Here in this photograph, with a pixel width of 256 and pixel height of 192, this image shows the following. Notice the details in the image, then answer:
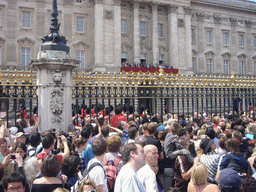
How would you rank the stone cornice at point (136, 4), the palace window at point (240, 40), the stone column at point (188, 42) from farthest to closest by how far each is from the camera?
the palace window at point (240, 40), the stone column at point (188, 42), the stone cornice at point (136, 4)

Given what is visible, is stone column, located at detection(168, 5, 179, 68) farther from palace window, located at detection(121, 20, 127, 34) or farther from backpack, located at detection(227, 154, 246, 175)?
backpack, located at detection(227, 154, 246, 175)

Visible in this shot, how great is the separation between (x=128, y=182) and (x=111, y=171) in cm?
117

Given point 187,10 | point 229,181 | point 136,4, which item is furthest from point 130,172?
point 187,10

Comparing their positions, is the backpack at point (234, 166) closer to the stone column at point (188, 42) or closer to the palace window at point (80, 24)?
the palace window at point (80, 24)

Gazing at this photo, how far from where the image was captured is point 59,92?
26.6 ft

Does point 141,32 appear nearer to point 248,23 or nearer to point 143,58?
point 143,58

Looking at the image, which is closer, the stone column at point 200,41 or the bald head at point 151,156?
the bald head at point 151,156

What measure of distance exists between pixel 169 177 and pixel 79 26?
31.0 m

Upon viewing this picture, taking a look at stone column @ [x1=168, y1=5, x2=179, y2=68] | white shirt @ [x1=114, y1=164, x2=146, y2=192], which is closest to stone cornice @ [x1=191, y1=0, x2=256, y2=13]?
stone column @ [x1=168, y1=5, x2=179, y2=68]

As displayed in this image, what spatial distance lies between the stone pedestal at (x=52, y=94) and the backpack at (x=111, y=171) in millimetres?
3783

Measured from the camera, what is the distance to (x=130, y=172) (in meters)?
3.41

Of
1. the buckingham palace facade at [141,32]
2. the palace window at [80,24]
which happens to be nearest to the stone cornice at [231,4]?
the buckingham palace facade at [141,32]

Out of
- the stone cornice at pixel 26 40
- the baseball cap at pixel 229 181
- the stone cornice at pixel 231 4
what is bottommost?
the baseball cap at pixel 229 181

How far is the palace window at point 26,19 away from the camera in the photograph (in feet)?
101
